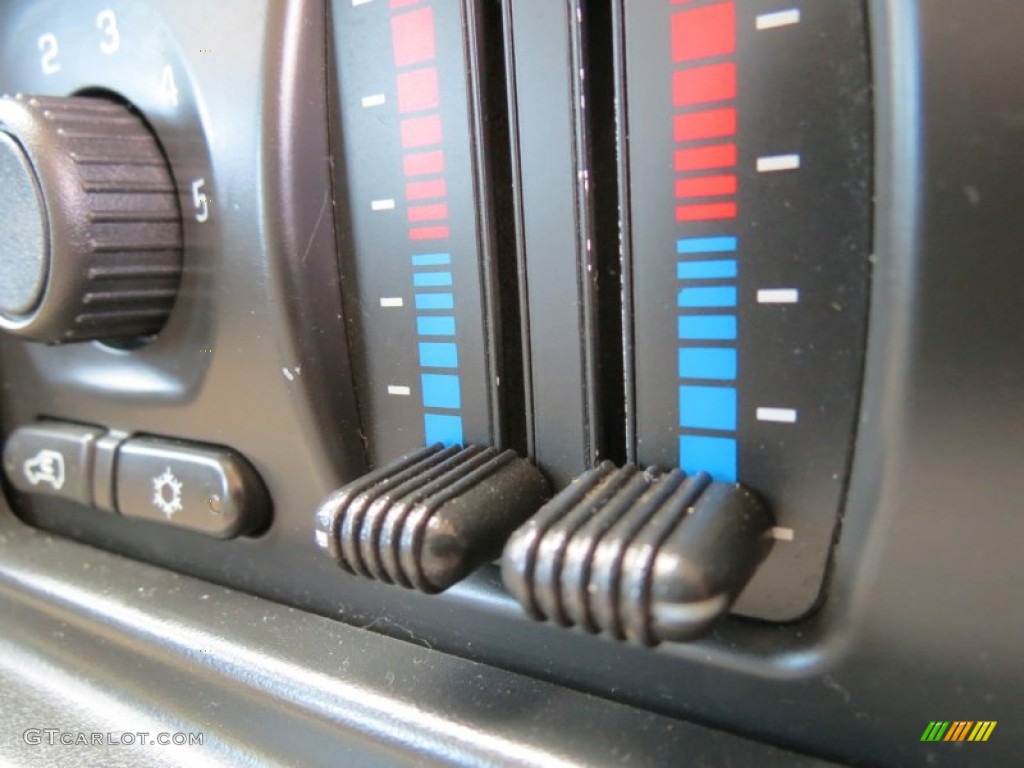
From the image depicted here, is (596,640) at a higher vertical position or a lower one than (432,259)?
lower

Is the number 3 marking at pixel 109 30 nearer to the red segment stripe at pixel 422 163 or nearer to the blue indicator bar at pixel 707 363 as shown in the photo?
the red segment stripe at pixel 422 163

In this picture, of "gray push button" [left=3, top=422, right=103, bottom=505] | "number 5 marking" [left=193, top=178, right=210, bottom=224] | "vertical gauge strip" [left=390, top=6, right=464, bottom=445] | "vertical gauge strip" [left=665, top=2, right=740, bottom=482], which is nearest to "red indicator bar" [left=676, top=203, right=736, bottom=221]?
"vertical gauge strip" [left=665, top=2, right=740, bottom=482]

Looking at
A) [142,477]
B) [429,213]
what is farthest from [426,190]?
[142,477]

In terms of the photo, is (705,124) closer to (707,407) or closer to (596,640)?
(707,407)

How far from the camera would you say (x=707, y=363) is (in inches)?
11.9

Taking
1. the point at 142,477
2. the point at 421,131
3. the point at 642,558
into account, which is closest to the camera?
the point at 642,558

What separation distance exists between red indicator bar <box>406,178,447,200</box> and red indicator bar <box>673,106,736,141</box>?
11cm

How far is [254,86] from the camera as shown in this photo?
1.27 ft

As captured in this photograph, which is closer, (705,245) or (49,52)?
(705,245)

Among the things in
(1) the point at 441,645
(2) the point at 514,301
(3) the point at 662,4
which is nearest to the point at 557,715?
(1) the point at 441,645

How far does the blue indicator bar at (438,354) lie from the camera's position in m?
0.37

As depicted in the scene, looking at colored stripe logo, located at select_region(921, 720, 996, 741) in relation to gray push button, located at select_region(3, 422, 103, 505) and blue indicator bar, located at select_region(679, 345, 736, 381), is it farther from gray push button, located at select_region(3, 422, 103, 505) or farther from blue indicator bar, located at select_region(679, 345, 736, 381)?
gray push button, located at select_region(3, 422, 103, 505)

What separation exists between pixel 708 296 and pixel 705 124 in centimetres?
6

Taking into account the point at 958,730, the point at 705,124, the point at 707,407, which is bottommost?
the point at 958,730
